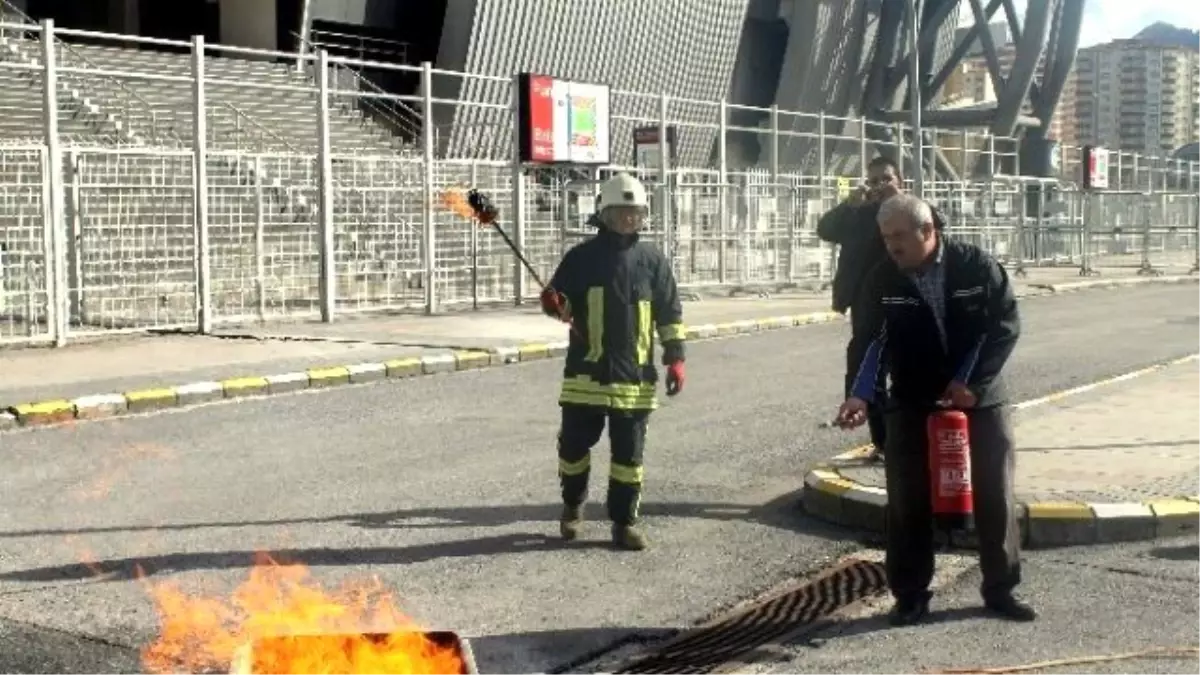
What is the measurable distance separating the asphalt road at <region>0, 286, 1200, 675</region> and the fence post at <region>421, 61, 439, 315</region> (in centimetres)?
748

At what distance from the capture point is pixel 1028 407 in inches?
423

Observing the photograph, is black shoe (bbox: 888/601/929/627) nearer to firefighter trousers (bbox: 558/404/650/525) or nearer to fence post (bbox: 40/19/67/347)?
firefighter trousers (bbox: 558/404/650/525)

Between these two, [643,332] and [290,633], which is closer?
[290,633]

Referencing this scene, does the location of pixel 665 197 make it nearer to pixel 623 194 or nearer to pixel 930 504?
pixel 623 194

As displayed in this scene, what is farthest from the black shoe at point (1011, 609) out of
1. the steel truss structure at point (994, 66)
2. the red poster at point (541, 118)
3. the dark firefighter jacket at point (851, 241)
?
the steel truss structure at point (994, 66)

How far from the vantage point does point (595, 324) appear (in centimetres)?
689

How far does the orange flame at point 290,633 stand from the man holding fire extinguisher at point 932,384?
6.75 ft

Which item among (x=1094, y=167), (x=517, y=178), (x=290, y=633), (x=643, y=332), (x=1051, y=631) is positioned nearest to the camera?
(x=290, y=633)

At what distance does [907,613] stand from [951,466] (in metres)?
0.64

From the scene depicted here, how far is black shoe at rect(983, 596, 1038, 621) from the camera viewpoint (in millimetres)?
5754

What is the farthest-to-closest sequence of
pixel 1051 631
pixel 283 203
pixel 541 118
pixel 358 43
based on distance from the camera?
pixel 358 43 < pixel 541 118 < pixel 283 203 < pixel 1051 631

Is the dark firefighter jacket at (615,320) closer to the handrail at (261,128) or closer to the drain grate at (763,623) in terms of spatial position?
the drain grate at (763,623)

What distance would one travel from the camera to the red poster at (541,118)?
72.1 ft

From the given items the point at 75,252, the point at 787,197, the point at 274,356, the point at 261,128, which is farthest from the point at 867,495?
the point at 787,197
